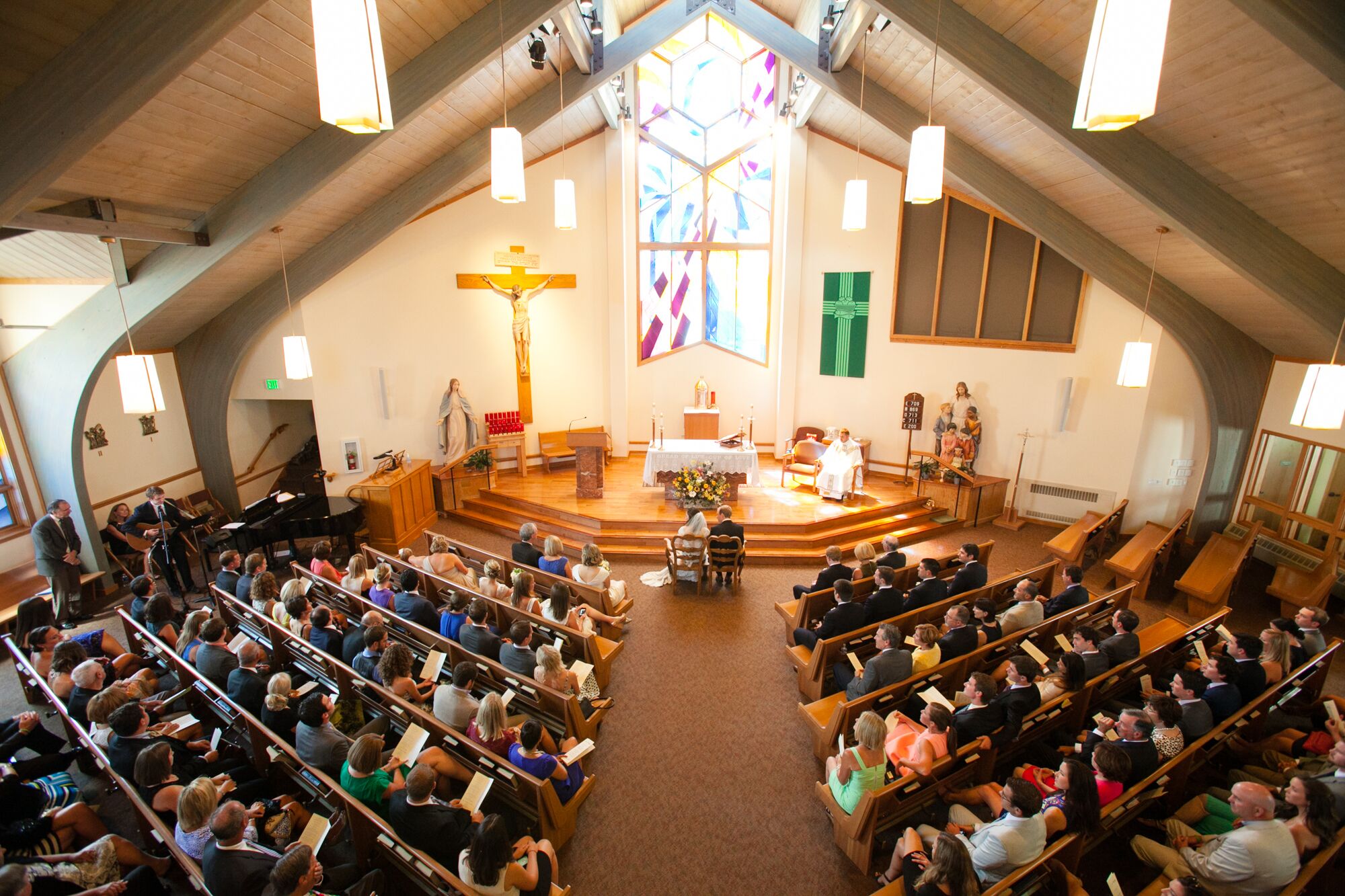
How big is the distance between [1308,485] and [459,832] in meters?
9.02

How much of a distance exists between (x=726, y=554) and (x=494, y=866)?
4.32 m

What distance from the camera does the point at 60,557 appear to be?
603 cm

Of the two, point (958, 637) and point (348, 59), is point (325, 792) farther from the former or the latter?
point (958, 637)

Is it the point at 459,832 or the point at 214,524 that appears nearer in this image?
the point at 459,832

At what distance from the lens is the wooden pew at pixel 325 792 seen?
286 centimetres

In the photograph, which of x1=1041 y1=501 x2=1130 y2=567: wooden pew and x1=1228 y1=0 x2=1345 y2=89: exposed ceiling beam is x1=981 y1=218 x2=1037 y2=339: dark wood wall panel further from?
x1=1228 y1=0 x2=1345 y2=89: exposed ceiling beam

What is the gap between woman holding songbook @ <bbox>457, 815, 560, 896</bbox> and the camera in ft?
8.79

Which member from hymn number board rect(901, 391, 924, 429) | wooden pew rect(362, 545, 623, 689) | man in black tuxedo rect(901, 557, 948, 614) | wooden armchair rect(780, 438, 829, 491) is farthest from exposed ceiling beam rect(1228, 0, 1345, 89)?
wooden armchair rect(780, 438, 829, 491)

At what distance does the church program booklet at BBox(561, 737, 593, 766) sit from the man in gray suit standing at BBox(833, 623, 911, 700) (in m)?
1.84

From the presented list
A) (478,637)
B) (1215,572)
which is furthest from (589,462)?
(1215,572)

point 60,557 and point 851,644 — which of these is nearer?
point 851,644

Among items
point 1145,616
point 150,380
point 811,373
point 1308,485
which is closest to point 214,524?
point 150,380

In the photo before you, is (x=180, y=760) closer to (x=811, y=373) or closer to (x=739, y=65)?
(x=811, y=373)

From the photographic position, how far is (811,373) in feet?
35.1
